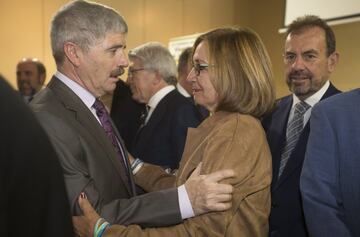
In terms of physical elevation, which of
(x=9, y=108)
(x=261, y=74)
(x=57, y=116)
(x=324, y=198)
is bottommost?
(x=324, y=198)

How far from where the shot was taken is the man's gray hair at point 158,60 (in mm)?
3262

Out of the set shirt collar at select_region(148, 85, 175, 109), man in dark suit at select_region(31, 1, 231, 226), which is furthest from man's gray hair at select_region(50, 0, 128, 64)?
shirt collar at select_region(148, 85, 175, 109)

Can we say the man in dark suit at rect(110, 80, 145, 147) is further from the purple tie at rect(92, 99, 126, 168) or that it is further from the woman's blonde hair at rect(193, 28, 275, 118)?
the woman's blonde hair at rect(193, 28, 275, 118)

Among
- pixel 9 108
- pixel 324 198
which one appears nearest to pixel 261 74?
pixel 324 198

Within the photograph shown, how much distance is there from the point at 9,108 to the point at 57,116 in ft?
3.31

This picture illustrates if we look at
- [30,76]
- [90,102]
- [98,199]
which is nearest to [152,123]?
[90,102]

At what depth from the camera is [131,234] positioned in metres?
1.42

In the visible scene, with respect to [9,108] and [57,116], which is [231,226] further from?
[9,108]

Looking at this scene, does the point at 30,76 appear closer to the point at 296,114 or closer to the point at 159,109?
the point at 159,109

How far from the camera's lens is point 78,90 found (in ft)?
5.51

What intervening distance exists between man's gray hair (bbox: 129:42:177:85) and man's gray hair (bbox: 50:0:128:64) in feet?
5.22

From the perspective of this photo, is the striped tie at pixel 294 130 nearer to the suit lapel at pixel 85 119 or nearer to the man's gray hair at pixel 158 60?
the suit lapel at pixel 85 119

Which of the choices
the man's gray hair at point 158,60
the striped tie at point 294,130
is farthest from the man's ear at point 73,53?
the man's gray hair at point 158,60

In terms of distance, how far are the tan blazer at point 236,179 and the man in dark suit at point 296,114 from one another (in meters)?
0.38
